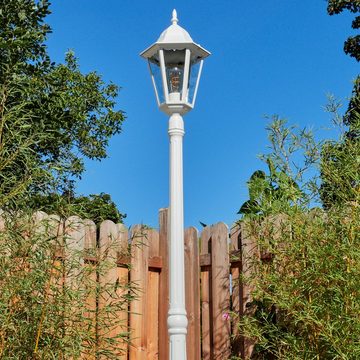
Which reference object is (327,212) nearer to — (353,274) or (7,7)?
(353,274)

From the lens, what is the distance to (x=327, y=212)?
4355mm

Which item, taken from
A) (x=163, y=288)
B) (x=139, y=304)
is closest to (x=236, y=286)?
(x=163, y=288)

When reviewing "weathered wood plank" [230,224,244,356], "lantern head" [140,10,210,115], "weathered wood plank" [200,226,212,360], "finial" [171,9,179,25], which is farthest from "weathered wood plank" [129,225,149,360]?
"finial" [171,9,179,25]

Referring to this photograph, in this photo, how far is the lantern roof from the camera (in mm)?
4188

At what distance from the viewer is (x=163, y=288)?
5.59m

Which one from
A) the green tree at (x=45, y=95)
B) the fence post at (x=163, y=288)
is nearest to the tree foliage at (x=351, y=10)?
the green tree at (x=45, y=95)

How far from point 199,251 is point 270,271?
0.95m

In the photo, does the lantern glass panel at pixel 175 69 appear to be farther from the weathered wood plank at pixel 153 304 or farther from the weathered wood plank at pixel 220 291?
the weathered wood plank at pixel 153 304

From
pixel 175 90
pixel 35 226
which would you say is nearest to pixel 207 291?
pixel 175 90

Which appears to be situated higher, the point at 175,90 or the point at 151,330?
the point at 175,90

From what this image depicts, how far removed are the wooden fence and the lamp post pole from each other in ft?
3.36

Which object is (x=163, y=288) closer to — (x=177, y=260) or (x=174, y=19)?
(x=177, y=260)

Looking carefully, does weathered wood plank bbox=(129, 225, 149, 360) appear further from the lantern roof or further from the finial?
the finial

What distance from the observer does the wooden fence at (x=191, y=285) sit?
202 inches
